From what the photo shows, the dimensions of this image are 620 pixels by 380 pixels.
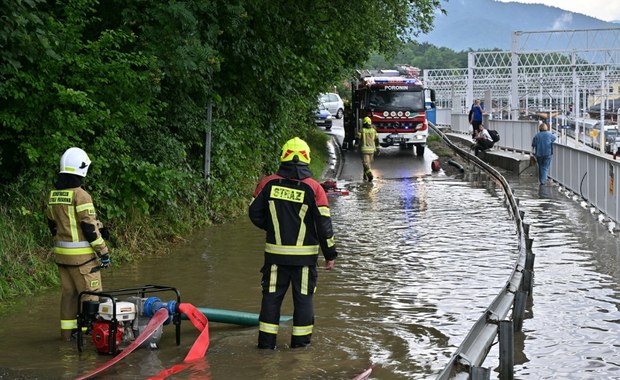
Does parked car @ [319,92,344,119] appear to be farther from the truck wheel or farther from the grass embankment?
the grass embankment

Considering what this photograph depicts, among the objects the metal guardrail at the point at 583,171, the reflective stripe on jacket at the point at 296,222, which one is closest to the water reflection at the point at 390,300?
the metal guardrail at the point at 583,171

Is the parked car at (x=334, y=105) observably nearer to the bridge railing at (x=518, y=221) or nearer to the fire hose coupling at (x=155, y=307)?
the bridge railing at (x=518, y=221)

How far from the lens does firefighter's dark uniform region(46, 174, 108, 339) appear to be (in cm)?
934

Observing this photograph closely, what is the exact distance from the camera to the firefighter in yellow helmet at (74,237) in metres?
9.34

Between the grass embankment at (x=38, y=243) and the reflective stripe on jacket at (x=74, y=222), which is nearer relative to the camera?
the reflective stripe on jacket at (x=74, y=222)

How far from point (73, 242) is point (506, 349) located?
4.23 m

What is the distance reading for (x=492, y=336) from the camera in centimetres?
698

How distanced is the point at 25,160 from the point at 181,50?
286cm

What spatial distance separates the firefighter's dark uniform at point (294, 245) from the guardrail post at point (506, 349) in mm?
2045

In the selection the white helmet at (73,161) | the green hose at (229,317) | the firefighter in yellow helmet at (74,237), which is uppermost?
the white helmet at (73,161)

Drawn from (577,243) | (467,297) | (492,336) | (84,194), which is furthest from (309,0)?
(492,336)

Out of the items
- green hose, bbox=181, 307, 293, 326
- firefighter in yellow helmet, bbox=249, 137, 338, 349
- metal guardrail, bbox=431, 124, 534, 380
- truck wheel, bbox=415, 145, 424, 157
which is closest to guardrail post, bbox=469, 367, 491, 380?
metal guardrail, bbox=431, 124, 534, 380

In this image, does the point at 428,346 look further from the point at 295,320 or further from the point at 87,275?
the point at 87,275

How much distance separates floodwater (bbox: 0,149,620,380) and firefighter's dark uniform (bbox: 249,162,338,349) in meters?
0.27
